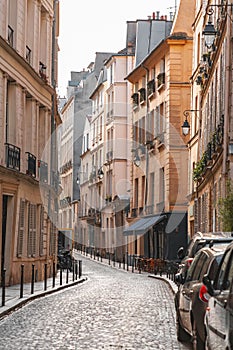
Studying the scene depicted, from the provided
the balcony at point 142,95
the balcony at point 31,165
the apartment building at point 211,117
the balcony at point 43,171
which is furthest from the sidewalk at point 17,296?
the balcony at point 142,95

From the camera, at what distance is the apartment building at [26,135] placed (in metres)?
27.4

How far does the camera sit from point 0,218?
2678 cm

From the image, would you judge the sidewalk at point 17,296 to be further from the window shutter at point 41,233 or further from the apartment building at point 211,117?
the apartment building at point 211,117

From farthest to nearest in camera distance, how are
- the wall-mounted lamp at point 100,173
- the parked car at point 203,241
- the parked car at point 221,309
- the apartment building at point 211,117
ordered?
the wall-mounted lamp at point 100,173 → the apartment building at point 211,117 → the parked car at point 203,241 → the parked car at point 221,309

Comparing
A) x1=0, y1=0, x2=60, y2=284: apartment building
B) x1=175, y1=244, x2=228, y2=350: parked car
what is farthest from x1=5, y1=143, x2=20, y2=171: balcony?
x1=175, y1=244, x2=228, y2=350: parked car

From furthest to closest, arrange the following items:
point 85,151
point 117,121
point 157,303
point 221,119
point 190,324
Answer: point 85,151
point 117,121
point 221,119
point 157,303
point 190,324

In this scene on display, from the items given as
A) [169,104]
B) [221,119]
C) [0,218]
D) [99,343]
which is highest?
[169,104]

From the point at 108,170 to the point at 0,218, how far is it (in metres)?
42.3

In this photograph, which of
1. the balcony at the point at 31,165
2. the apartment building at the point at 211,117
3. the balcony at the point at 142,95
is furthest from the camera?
the balcony at the point at 142,95

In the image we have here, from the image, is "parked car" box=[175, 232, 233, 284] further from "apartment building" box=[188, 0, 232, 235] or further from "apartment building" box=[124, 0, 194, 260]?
"apartment building" box=[124, 0, 194, 260]

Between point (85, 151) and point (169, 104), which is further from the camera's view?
point (85, 151)

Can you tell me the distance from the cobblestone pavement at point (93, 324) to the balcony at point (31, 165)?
7140 mm

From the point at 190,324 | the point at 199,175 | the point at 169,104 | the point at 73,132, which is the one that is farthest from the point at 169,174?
the point at 73,132

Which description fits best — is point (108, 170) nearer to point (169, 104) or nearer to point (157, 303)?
point (169, 104)
